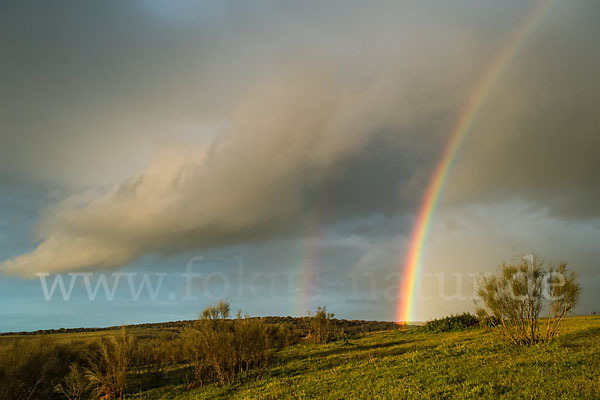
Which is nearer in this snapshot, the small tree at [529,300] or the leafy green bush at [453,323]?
the small tree at [529,300]

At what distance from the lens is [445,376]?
539 inches

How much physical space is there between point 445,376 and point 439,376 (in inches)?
10.1

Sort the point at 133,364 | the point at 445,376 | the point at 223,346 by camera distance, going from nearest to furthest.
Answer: the point at 445,376
the point at 223,346
the point at 133,364

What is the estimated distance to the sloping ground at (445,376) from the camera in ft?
35.9

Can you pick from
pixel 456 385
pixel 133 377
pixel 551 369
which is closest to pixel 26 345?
pixel 133 377

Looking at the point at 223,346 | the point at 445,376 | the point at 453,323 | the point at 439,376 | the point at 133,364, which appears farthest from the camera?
the point at 453,323

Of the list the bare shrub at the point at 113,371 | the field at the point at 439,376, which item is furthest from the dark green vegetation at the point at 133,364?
the field at the point at 439,376

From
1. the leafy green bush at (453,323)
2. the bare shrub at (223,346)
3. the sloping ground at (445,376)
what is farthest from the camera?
the leafy green bush at (453,323)

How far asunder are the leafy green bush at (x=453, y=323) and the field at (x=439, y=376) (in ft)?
42.8

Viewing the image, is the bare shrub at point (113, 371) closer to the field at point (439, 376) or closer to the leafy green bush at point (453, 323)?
the field at point (439, 376)

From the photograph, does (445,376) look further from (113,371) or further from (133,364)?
(133,364)

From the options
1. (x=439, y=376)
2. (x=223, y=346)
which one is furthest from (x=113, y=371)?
(x=439, y=376)

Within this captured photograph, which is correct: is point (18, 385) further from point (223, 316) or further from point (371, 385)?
point (371, 385)

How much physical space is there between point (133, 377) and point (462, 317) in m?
27.1
